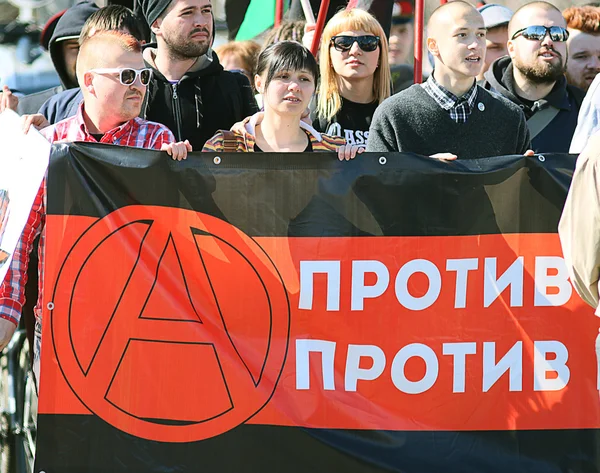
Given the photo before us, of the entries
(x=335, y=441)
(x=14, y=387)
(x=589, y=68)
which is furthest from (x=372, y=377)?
(x=589, y=68)

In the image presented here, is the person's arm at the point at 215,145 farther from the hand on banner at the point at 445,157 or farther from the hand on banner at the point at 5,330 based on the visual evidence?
the hand on banner at the point at 5,330

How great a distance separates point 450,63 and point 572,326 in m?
1.60

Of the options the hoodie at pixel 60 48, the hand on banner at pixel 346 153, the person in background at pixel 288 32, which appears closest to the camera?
the hand on banner at pixel 346 153

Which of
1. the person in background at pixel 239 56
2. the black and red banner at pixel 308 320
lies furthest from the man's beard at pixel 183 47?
the person in background at pixel 239 56

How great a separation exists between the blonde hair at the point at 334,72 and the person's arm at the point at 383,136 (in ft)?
2.23

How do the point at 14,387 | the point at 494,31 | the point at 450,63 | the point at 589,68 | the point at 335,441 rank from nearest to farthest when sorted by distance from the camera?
the point at 335,441, the point at 450,63, the point at 14,387, the point at 589,68, the point at 494,31

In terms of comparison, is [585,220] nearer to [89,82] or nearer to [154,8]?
[89,82]

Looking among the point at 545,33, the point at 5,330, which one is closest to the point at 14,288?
the point at 5,330

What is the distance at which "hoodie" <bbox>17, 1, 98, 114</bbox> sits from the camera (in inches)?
277

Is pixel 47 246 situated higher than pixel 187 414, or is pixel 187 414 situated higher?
pixel 47 246

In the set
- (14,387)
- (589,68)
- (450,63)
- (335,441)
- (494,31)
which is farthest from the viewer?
(494,31)

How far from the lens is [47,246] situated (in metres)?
5.14

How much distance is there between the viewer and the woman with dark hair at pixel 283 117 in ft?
18.0

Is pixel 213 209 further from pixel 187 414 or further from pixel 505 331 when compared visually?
pixel 505 331
